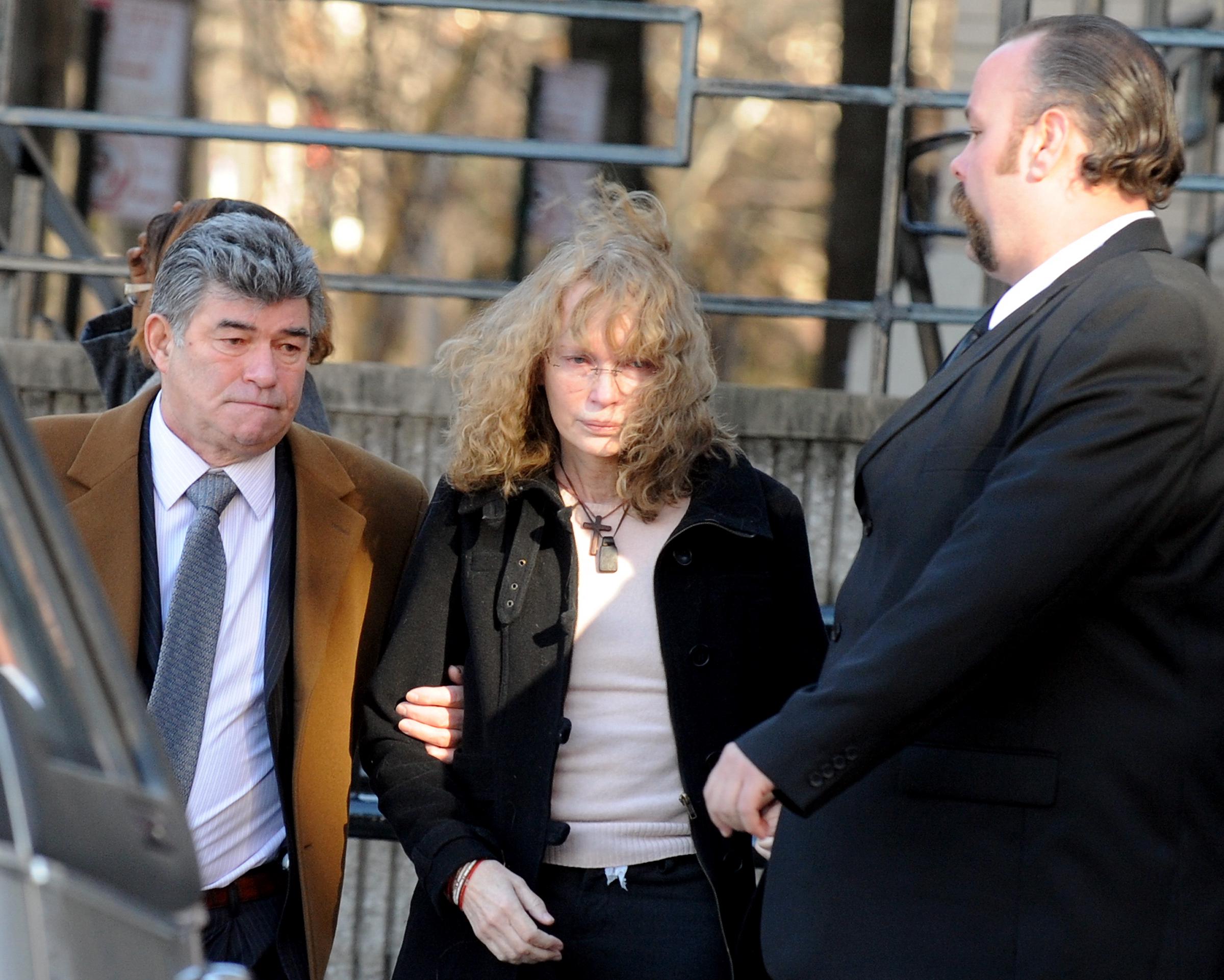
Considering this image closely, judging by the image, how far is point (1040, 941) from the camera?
2.28 m

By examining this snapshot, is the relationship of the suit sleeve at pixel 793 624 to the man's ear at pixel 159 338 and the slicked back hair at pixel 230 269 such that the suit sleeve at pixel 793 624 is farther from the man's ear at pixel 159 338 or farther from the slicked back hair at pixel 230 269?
the man's ear at pixel 159 338

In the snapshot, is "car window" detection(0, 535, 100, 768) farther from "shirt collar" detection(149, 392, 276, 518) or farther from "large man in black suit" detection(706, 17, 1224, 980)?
"shirt collar" detection(149, 392, 276, 518)

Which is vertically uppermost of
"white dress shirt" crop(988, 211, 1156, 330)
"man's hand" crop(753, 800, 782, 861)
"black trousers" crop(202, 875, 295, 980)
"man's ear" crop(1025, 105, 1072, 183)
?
"man's ear" crop(1025, 105, 1072, 183)

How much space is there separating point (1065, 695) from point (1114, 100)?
0.89 m

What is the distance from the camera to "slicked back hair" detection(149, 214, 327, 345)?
2982mm

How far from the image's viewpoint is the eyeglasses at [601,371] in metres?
2.99

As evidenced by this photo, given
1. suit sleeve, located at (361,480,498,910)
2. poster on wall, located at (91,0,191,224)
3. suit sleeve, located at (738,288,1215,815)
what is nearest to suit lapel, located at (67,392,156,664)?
suit sleeve, located at (361,480,498,910)

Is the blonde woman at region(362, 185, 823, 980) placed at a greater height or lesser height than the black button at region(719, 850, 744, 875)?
greater

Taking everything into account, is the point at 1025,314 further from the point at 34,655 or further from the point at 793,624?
the point at 34,655

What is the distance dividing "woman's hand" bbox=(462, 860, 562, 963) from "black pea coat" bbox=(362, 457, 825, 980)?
0.05 metres

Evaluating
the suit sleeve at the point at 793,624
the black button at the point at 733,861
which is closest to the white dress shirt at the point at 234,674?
the black button at the point at 733,861

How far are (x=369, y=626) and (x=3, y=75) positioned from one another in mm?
2433

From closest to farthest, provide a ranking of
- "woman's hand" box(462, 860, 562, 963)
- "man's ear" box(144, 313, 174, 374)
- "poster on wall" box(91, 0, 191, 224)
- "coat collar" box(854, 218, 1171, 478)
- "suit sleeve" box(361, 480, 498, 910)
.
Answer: "coat collar" box(854, 218, 1171, 478) → "woman's hand" box(462, 860, 562, 963) → "suit sleeve" box(361, 480, 498, 910) → "man's ear" box(144, 313, 174, 374) → "poster on wall" box(91, 0, 191, 224)

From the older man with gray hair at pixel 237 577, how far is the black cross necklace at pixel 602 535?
18.5 inches
